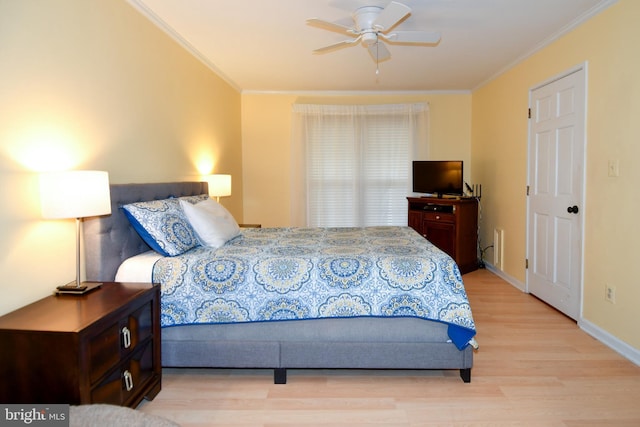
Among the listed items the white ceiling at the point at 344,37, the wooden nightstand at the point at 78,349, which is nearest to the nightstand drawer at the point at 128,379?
the wooden nightstand at the point at 78,349

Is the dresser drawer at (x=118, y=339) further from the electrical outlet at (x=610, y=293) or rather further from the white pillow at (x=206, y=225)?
the electrical outlet at (x=610, y=293)

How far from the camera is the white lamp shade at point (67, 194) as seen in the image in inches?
69.3

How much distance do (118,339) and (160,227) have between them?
876 mm

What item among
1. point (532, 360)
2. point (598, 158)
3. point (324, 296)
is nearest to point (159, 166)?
point (324, 296)

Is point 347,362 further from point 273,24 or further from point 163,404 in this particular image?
point 273,24

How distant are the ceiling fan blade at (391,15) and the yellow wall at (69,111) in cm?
176

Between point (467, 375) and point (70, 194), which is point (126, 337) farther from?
point (467, 375)

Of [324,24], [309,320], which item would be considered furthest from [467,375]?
Result: [324,24]

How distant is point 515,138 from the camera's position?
169 inches

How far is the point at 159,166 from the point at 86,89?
0.94 m

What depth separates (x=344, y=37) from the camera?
3588 mm

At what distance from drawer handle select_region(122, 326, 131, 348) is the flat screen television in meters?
4.18

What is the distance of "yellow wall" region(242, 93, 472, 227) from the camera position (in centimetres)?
560

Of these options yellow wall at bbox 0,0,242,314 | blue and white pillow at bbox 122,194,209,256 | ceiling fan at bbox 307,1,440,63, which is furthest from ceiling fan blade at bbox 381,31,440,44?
blue and white pillow at bbox 122,194,209,256
